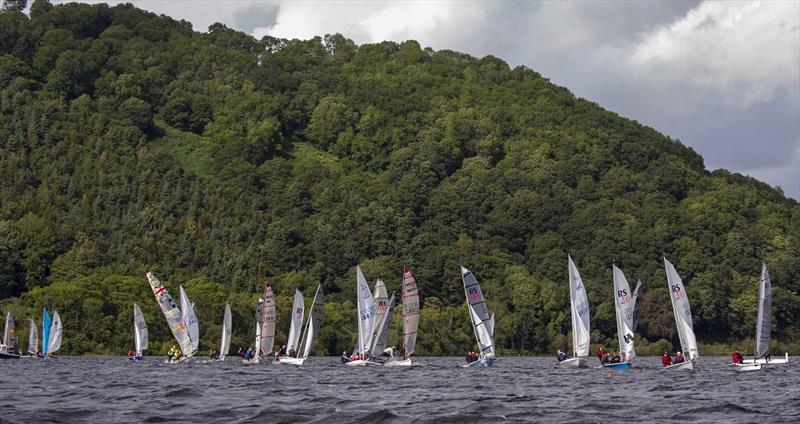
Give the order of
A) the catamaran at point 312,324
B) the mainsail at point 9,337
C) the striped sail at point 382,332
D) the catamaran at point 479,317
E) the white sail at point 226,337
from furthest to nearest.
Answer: the white sail at point 226,337
the mainsail at point 9,337
the catamaran at point 312,324
the striped sail at point 382,332
the catamaran at point 479,317

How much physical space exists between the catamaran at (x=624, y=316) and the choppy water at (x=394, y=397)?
6.24 m

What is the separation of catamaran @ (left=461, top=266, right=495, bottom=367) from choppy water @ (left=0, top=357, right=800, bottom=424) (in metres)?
9.35

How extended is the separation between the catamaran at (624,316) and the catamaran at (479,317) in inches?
392

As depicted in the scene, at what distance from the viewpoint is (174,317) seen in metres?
107

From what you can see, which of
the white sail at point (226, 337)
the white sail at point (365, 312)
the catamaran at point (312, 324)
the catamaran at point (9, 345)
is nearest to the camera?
the white sail at point (365, 312)

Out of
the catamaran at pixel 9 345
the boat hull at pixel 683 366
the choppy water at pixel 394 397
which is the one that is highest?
the catamaran at pixel 9 345

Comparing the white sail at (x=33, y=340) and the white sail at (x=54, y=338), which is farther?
the white sail at (x=33, y=340)

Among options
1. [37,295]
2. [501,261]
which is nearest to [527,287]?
[501,261]

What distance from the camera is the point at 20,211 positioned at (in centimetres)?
19675

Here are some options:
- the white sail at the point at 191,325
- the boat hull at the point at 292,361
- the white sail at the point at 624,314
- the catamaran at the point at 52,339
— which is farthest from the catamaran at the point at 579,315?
the catamaran at the point at 52,339

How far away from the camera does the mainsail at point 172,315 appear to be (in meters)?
107

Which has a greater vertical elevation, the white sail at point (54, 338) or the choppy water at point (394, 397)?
the white sail at point (54, 338)

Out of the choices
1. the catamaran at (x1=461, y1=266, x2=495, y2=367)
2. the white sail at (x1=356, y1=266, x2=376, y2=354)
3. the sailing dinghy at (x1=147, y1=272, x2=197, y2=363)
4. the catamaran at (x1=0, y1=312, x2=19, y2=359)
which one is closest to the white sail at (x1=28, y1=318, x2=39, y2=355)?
the catamaran at (x1=0, y1=312, x2=19, y2=359)

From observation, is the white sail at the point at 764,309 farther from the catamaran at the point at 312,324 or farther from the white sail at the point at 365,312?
the catamaran at the point at 312,324
